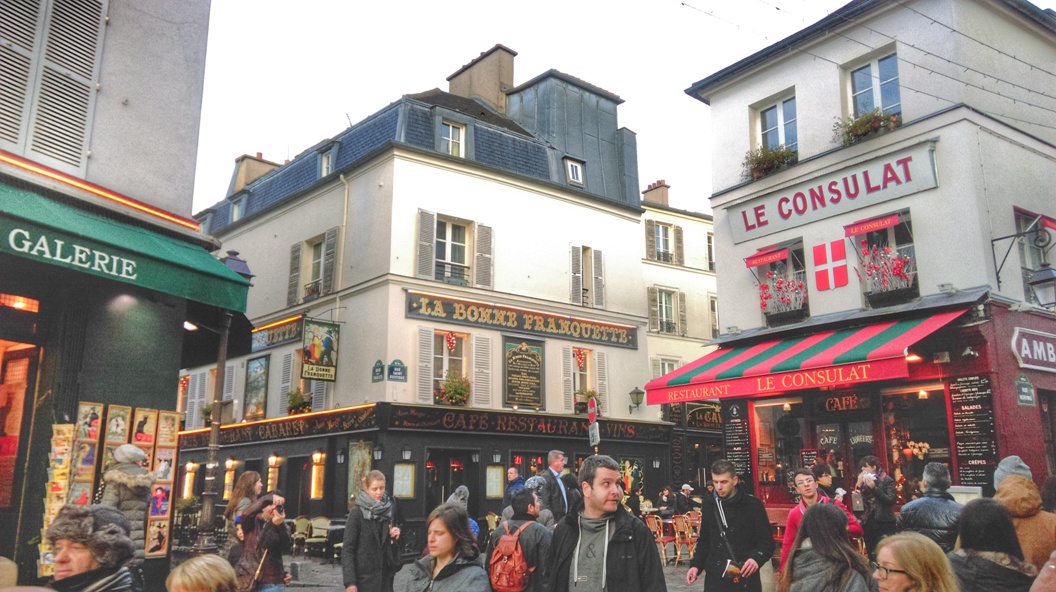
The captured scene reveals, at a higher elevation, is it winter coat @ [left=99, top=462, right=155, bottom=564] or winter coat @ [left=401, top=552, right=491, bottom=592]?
winter coat @ [left=99, top=462, right=155, bottom=564]

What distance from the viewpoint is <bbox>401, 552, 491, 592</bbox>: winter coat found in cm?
410

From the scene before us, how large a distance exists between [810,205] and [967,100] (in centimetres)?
288

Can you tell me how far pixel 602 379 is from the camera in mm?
20922

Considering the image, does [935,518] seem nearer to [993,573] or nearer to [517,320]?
[993,573]

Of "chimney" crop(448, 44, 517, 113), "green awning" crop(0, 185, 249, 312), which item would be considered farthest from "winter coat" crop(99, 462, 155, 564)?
"chimney" crop(448, 44, 517, 113)

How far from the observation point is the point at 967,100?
11961mm

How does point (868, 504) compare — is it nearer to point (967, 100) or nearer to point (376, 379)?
point (967, 100)

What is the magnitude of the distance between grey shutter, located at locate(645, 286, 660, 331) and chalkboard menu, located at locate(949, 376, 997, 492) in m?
12.8

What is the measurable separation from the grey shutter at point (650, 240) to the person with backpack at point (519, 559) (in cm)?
2014

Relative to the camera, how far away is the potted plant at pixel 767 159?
556 inches

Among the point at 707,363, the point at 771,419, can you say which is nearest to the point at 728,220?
the point at 707,363

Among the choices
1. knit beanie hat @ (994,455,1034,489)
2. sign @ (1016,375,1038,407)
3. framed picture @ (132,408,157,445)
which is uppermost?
sign @ (1016,375,1038,407)

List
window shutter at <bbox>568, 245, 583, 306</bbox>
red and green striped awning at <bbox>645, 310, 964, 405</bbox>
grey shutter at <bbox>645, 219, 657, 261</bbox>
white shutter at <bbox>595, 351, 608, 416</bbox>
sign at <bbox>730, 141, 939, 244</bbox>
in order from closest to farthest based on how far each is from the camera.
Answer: red and green striped awning at <bbox>645, 310, 964, 405</bbox> < sign at <bbox>730, 141, 939, 244</bbox> < white shutter at <bbox>595, 351, 608, 416</bbox> < window shutter at <bbox>568, 245, 583, 306</bbox> < grey shutter at <bbox>645, 219, 657, 261</bbox>

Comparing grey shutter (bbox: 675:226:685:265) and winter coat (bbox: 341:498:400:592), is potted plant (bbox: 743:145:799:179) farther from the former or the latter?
winter coat (bbox: 341:498:400:592)
